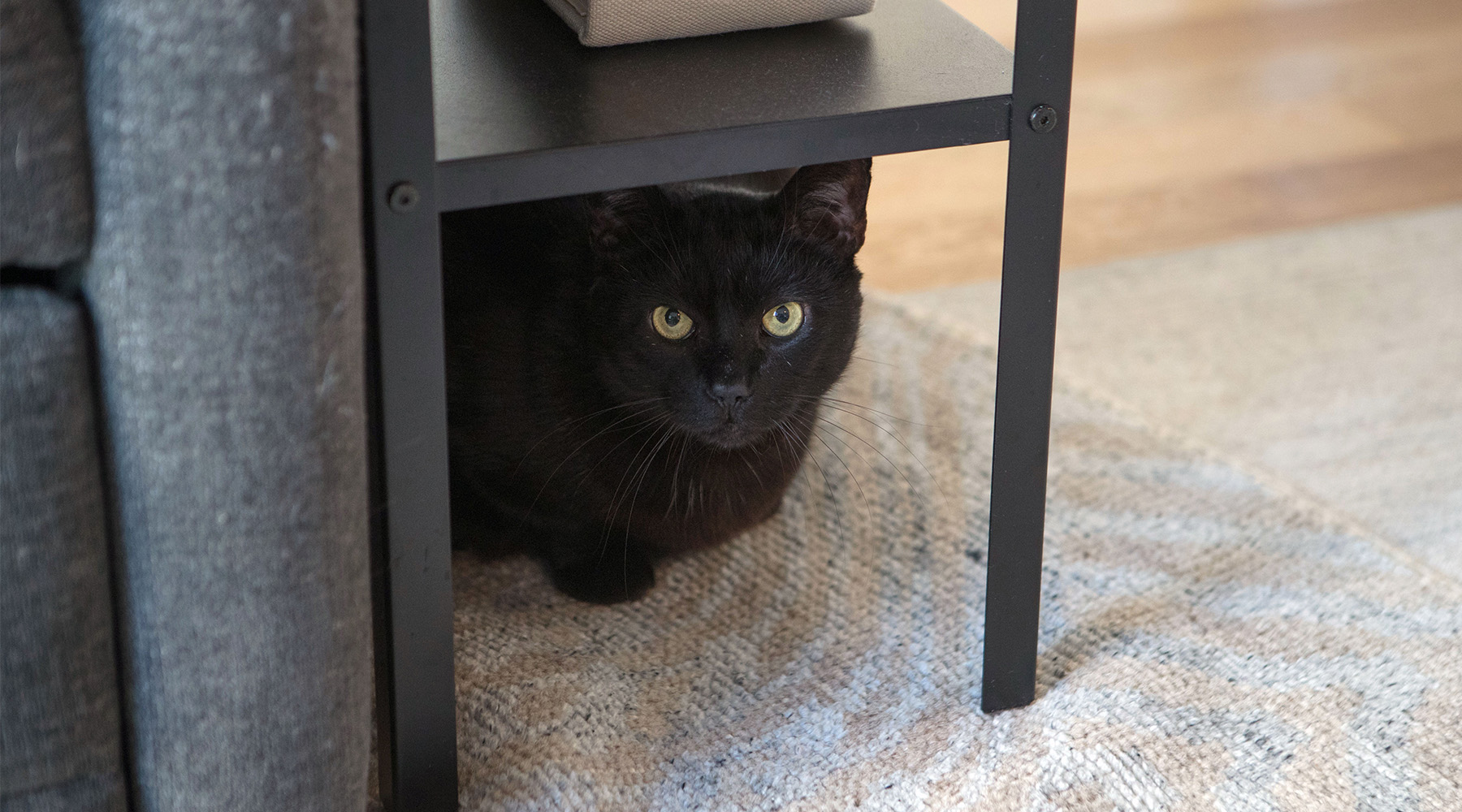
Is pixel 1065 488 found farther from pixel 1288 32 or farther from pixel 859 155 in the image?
pixel 1288 32

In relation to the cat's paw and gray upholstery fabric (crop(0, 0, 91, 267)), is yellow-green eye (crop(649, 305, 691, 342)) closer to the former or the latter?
the cat's paw

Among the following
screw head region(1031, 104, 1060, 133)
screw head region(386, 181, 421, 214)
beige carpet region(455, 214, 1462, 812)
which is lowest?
beige carpet region(455, 214, 1462, 812)

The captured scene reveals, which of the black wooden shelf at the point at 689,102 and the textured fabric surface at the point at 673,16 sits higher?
the textured fabric surface at the point at 673,16

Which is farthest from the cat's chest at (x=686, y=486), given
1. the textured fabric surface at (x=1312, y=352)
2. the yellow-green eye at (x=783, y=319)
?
the textured fabric surface at (x=1312, y=352)

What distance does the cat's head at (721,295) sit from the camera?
0.96 meters

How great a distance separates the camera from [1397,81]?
2.47 m

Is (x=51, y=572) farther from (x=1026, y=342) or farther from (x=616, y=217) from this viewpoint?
(x=1026, y=342)

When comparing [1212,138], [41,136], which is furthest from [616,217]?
[1212,138]

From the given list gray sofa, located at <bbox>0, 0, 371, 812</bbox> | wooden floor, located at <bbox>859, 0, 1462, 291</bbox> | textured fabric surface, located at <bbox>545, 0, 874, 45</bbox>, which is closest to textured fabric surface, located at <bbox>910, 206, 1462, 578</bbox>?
wooden floor, located at <bbox>859, 0, 1462, 291</bbox>

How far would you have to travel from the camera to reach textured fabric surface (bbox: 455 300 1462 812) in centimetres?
94

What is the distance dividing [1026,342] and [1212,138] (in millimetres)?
1571

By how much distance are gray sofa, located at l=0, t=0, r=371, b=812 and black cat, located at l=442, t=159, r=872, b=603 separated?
0.99 ft

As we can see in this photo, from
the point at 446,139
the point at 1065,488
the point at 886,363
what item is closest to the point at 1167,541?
the point at 1065,488

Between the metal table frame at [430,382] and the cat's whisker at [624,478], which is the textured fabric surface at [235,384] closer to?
the metal table frame at [430,382]
